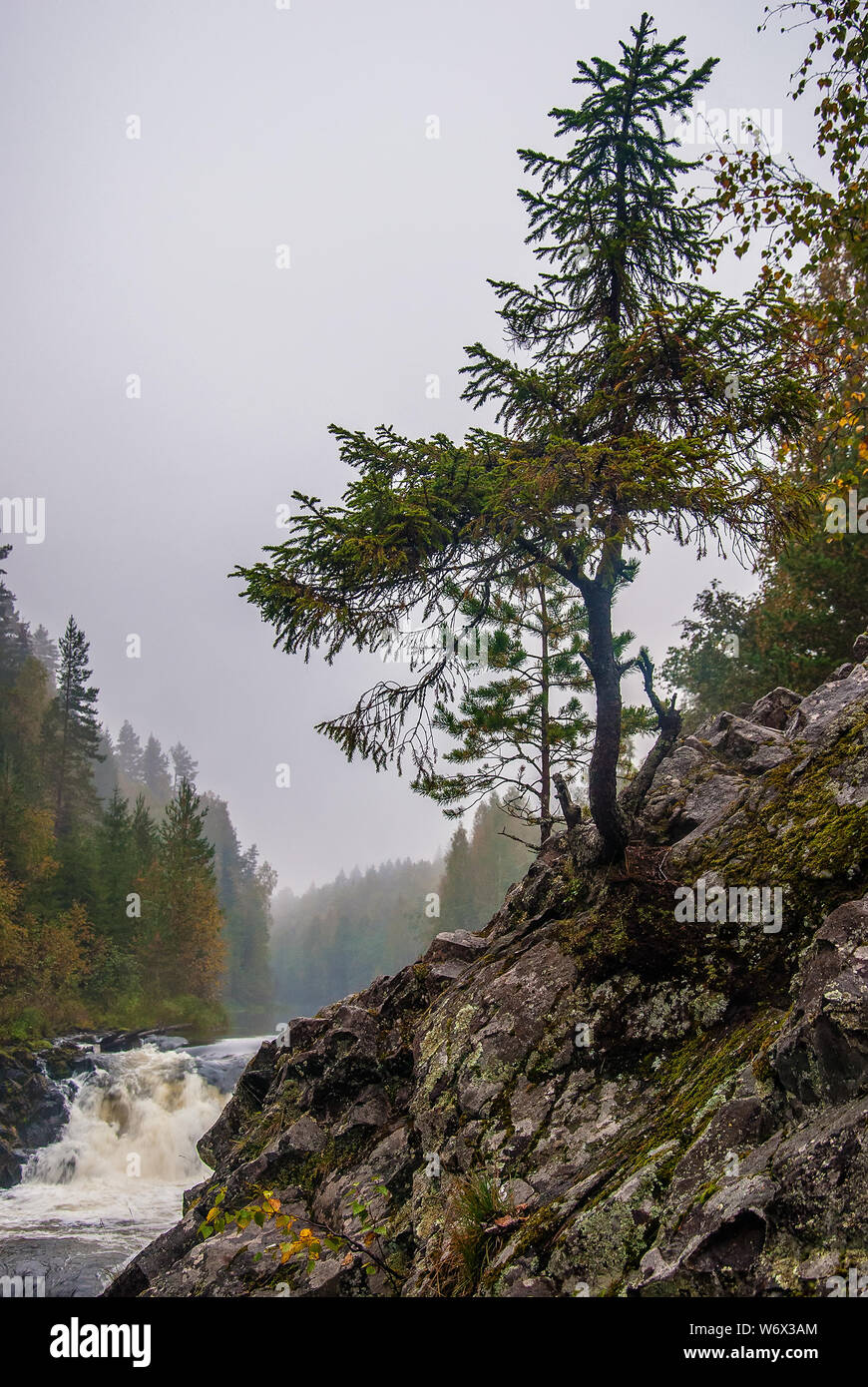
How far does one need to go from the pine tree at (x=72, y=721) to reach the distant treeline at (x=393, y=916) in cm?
2636

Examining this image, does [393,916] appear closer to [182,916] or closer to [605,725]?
[182,916]

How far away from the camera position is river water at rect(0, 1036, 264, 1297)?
16.7 m

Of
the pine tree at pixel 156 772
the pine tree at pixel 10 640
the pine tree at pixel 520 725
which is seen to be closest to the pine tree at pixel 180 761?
the pine tree at pixel 156 772

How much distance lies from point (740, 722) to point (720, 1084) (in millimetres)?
7059

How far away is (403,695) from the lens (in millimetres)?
9438

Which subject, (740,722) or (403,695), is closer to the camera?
(403,695)

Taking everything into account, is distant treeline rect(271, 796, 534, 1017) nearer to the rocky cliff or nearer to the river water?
the river water

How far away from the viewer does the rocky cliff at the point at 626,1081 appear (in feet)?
14.3

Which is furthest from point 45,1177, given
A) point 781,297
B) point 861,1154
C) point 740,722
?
point 781,297

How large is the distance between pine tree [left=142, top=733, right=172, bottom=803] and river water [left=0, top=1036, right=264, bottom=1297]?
298ft

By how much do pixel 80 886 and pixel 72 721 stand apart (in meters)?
13.7

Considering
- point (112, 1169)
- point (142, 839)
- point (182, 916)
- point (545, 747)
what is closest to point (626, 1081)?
point (545, 747)

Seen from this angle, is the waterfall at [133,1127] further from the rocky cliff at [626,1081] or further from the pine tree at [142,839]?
the pine tree at [142,839]

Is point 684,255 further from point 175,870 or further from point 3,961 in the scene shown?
point 175,870
